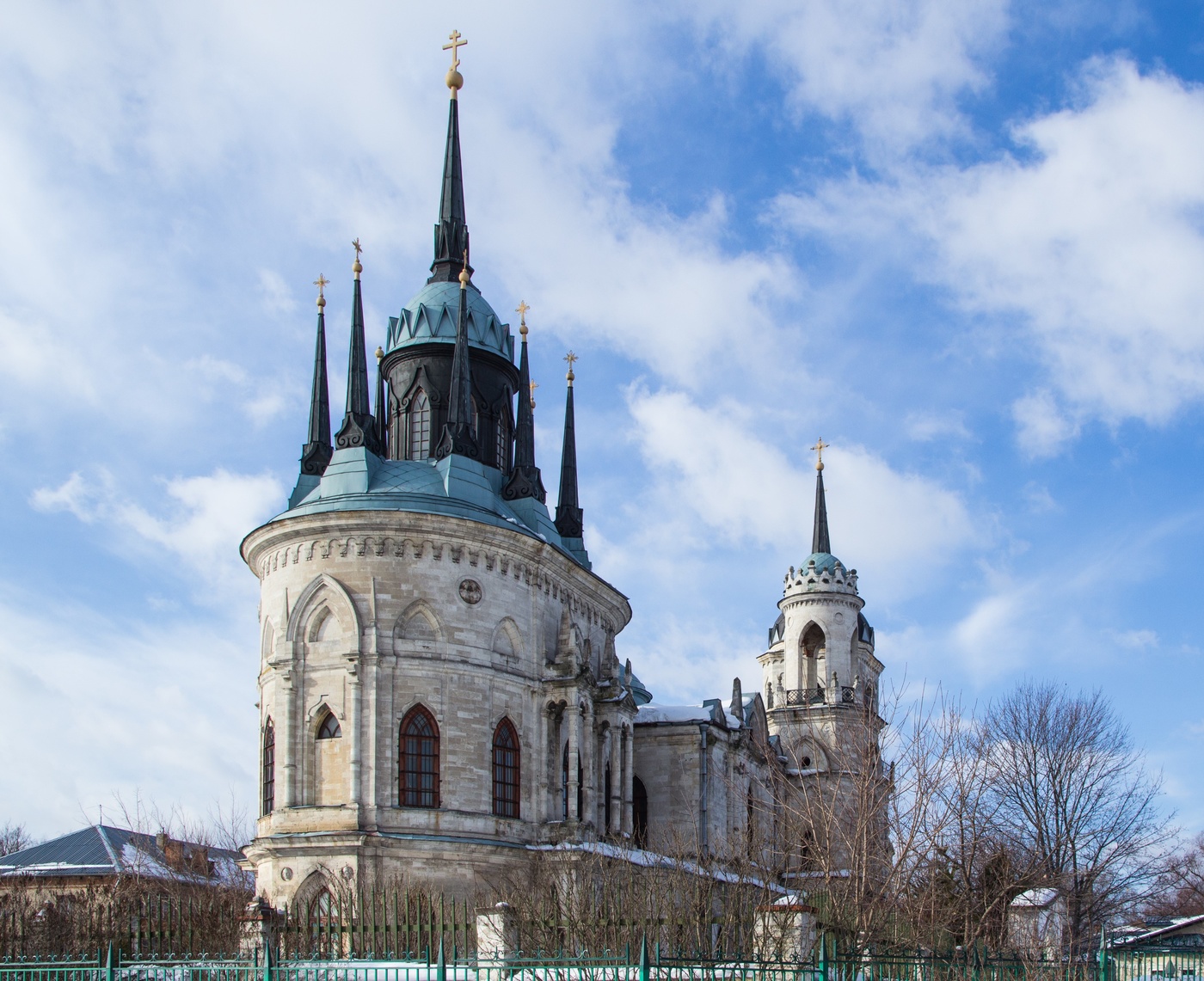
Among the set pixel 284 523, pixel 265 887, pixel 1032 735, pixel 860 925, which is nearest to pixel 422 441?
pixel 284 523

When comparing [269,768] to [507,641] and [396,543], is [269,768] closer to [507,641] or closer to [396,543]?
[396,543]

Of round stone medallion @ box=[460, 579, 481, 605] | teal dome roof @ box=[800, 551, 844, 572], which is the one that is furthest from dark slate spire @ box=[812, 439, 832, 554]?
round stone medallion @ box=[460, 579, 481, 605]

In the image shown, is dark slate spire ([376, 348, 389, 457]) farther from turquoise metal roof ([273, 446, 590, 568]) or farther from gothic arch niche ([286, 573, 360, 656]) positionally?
gothic arch niche ([286, 573, 360, 656])

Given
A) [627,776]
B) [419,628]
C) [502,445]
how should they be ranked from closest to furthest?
[419,628], [627,776], [502,445]

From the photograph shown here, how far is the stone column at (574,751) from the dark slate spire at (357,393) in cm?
828

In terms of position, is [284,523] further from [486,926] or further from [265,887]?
[486,926]

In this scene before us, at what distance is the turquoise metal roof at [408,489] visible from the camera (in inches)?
1280

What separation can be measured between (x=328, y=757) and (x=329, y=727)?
682 mm

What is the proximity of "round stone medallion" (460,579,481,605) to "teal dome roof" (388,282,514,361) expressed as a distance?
8560mm

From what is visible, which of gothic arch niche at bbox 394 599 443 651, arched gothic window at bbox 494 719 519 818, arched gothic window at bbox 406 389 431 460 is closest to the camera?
gothic arch niche at bbox 394 599 443 651

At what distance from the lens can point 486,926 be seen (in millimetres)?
19703

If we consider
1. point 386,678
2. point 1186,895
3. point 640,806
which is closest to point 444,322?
point 386,678

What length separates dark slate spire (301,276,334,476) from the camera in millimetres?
37812

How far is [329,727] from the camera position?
31.5 m
